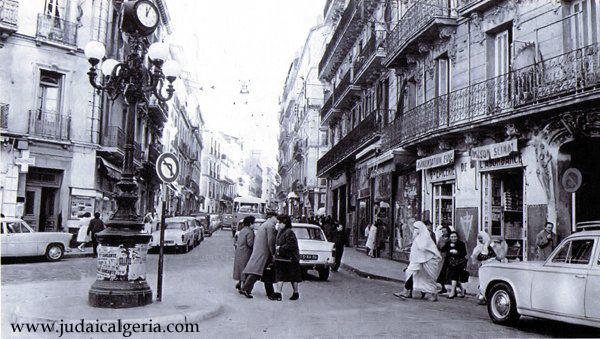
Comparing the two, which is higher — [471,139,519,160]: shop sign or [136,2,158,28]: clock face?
[136,2,158,28]: clock face

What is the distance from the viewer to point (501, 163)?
612 inches

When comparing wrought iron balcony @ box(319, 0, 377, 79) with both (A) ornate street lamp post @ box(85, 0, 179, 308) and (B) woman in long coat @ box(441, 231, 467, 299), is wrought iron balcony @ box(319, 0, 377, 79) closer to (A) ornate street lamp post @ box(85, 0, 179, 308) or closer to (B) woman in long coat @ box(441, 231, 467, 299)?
(B) woman in long coat @ box(441, 231, 467, 299)

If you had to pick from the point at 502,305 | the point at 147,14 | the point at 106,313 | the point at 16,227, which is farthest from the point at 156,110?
the point at 502,305

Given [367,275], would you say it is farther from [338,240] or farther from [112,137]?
[112,137]

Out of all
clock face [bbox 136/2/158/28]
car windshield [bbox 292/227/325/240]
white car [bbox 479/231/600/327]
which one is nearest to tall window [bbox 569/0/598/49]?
white car [bbox 479/231/600/327]

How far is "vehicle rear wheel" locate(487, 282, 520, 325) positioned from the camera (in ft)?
27.4

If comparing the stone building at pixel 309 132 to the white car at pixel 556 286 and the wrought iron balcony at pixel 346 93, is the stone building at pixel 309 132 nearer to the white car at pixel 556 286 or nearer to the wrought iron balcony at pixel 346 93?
the wrought iron balcony at pixel 346 93

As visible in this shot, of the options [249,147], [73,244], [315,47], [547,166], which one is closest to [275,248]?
[547,166]

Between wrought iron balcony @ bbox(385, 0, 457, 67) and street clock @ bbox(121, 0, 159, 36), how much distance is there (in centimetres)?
1087

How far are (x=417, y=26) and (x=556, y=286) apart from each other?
45.0 ft

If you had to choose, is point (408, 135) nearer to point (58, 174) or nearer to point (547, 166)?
point (547, 166)

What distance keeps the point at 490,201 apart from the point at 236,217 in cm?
3343

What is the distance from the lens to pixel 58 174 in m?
24.2

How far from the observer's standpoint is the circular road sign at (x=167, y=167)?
9.34 m
